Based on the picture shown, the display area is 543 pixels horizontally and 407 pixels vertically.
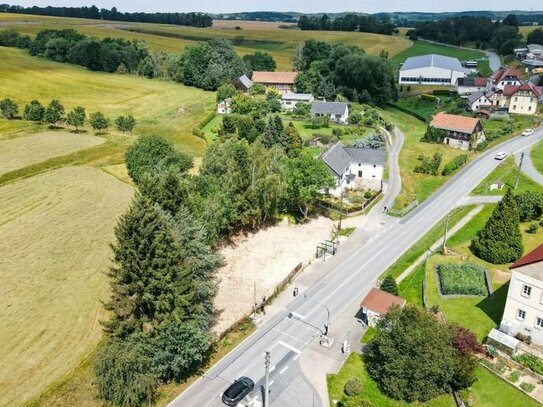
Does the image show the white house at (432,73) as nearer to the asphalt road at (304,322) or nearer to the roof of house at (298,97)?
the roof of house at (298,97)

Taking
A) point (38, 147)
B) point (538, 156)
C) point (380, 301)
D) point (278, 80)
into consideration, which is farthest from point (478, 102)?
point (38, 147)

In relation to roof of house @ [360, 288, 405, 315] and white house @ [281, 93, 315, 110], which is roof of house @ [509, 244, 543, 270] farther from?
white house @ [281, 93, 315, 110]

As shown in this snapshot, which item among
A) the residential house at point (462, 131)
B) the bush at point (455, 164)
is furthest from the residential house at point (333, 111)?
the bush at point (455, 164)

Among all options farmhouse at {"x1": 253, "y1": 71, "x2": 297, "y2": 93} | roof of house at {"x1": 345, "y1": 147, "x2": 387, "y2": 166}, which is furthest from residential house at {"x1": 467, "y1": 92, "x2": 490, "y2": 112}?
roof of house at {"x1": 345, "y1": 147, "x2": 387, "y2": 166}

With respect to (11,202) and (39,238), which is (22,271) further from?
(11,202)

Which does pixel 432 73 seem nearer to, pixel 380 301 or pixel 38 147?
pixel 38 147

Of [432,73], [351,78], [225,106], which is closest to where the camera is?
[225,106]
